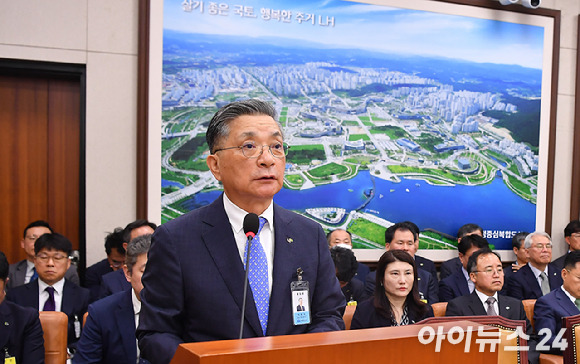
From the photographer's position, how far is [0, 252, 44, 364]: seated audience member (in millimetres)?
2662

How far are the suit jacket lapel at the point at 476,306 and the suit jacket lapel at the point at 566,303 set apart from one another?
1.50 feet

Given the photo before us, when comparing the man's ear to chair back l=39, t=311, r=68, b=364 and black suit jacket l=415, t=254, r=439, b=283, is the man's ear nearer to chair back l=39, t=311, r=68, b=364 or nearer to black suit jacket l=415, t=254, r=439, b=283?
chair back l=39, t=311, r=68, b=364

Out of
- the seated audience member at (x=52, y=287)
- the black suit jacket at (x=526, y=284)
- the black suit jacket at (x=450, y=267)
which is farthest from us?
the black suit jacket at (x=450, y=267)

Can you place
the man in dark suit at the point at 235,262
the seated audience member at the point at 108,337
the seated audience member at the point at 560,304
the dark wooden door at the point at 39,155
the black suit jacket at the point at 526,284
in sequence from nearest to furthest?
the man in dark suit at the point at 235,262
the seated audience member at the point at 108,337
the seated audience member at the point at 560,304
the dark wooden door at the point at 39,155
the black suit jacket at the point at 526,284

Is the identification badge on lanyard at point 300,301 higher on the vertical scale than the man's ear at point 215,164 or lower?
lower

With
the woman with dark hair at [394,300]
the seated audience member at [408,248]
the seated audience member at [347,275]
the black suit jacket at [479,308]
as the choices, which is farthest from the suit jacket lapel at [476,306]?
the seated audience member at [347,275]

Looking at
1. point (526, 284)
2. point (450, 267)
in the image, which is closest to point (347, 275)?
point (450, 267)

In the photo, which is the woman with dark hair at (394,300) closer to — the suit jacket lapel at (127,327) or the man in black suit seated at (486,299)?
the man in black suit seated at (486,299)

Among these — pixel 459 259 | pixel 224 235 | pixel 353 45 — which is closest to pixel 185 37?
pixel 353 45

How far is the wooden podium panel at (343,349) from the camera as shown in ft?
3.05

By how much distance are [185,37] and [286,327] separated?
3.69m

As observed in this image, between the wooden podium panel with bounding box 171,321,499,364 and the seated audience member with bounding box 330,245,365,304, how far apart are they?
3.05 metres

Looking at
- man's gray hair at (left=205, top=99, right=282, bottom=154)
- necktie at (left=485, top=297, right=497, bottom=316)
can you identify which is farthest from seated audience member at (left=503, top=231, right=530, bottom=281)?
man's gray hair at (left=205, top=99, right=282, bottom=154)

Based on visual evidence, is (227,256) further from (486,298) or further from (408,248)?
(408,248)
